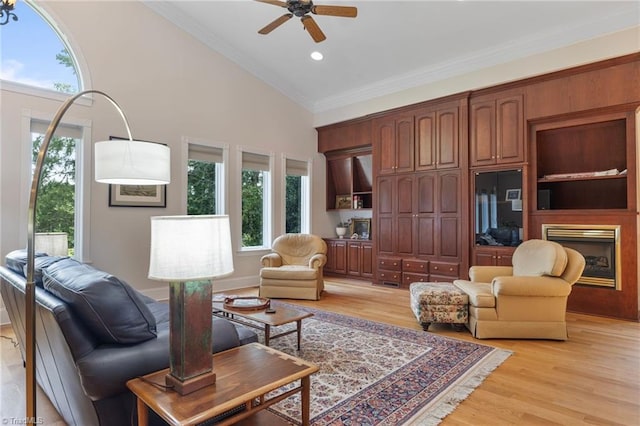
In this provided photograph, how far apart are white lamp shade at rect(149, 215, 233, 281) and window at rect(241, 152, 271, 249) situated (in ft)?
15.6

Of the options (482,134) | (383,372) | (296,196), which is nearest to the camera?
(383,372)

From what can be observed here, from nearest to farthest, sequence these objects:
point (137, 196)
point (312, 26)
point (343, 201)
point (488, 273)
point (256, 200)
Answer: point (312, 26)
point (488, 273)
point (137, 196)
point (256, 200)
point (343, 201)

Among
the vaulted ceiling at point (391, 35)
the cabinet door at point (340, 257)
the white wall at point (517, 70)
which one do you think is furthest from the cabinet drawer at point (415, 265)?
the vaulted ceiling at point (391, 35)

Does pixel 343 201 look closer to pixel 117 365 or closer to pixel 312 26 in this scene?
pixel 312 26

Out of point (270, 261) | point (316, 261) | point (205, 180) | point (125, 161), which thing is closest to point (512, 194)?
point (316, 261)

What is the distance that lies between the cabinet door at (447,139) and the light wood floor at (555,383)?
8.56 ft

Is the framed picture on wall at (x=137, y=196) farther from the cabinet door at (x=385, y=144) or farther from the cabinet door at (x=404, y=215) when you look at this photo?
the cabinet door at (x=404, y=215)

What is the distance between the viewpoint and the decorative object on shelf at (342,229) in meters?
7.18

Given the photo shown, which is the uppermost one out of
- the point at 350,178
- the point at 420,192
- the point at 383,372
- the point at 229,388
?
the point at 350,178

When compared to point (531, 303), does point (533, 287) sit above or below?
above

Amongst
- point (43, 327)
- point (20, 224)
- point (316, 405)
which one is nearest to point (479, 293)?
point (316, 405)

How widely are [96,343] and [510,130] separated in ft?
16.8

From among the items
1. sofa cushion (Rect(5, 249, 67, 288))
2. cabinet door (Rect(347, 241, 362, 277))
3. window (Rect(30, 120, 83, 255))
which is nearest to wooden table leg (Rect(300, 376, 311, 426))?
sofa cushion (Rect(5, 249, 67, 288))

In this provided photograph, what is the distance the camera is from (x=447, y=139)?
542 centimetres
